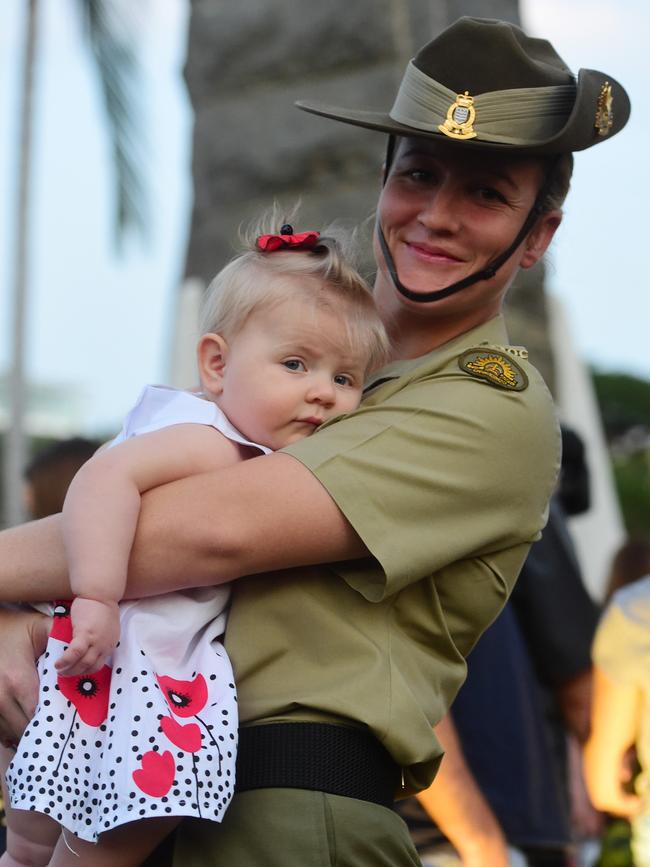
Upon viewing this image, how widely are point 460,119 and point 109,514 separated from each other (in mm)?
920

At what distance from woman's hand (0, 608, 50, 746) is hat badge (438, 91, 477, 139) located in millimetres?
1033

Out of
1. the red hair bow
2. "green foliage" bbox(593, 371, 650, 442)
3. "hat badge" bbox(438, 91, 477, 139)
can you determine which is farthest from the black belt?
"green foliage" bbox(593, 371, 650, 442)

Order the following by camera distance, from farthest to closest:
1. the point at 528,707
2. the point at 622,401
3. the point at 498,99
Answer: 1. the point at 622,401
2. the point at 528,707
3. the point at 498,99

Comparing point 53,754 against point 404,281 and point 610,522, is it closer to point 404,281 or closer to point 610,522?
point 404,281

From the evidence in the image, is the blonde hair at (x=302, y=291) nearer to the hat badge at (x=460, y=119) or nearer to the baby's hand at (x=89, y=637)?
the hat badge at (x=460, y=119)

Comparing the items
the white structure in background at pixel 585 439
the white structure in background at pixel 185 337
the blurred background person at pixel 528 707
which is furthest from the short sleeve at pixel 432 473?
the white structure in background at pixel 585 439

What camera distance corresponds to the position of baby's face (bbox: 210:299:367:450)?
238 cm

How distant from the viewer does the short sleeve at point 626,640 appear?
167 inches

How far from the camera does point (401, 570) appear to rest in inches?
88.9

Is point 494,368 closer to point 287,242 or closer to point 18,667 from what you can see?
point 287,242

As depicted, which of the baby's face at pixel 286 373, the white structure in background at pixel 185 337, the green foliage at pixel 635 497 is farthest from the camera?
the green foliage at pixel 635 497

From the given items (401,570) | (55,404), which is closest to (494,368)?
(401,570)

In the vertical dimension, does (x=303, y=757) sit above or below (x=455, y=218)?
below

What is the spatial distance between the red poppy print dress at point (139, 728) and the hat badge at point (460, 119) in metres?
0.87
